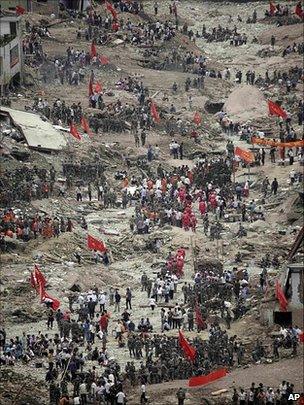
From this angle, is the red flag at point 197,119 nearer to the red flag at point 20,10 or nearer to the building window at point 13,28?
the building window at point 13,28

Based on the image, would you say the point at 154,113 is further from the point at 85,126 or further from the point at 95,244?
the point at 95,244

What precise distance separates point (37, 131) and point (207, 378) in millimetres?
26366

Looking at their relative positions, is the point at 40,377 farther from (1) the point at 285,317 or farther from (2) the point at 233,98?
(2) the point at 233,98

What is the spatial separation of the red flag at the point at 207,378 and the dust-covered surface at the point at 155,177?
0.39 metres

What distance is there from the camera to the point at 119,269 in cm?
8025

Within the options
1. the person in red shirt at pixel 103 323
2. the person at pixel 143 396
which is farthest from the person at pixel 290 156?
the person at pixel 143 396

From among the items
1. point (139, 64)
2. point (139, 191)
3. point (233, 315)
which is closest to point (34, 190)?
point (139, 191)

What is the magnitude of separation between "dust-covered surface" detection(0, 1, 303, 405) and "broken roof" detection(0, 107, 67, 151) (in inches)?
16.4

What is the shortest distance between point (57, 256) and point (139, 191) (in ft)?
29.8

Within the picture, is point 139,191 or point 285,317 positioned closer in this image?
point 285,317

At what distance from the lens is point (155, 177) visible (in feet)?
296

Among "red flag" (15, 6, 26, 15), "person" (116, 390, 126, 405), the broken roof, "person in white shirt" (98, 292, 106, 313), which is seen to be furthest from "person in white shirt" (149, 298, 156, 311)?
"red flag" (15, 6, 26, 15)

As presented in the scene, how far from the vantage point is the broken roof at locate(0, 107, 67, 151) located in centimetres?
9031

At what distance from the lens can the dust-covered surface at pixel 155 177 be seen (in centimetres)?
7088
